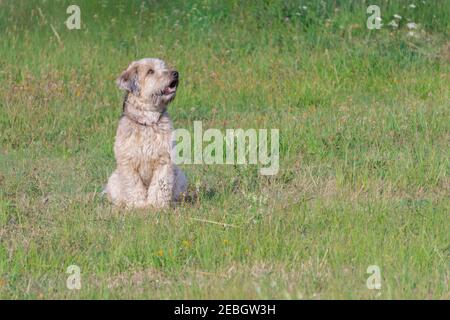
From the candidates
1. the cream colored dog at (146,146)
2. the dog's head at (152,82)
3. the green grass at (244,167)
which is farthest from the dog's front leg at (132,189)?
the dog's head at (152,82)

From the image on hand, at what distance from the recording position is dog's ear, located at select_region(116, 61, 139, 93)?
9.52 meters

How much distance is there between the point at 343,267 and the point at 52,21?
8276 mm

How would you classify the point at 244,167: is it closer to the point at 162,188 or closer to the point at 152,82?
the point at 162,188

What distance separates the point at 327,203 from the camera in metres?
9.10

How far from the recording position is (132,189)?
371 inches

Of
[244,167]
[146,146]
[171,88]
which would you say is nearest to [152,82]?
[171,88]

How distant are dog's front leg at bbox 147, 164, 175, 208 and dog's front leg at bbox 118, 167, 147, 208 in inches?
2.9

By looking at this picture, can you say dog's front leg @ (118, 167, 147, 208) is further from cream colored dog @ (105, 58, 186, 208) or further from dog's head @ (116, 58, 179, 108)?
dog's head @ (116, 58, 179, 108)

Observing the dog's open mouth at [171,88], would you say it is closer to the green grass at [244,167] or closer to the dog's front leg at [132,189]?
the dog's front leg at [132,189]

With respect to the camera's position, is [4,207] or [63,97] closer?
[4,207]

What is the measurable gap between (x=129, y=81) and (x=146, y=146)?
0.60 m

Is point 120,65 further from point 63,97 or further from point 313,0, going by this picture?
point 313,0

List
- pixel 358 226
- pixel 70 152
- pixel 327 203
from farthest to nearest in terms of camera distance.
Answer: pixel 70 152 < pixel 327 203 < pixel 358 226
